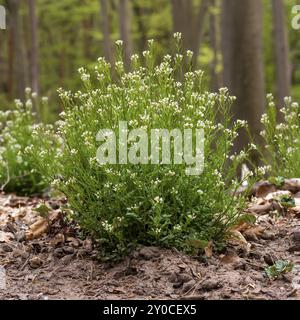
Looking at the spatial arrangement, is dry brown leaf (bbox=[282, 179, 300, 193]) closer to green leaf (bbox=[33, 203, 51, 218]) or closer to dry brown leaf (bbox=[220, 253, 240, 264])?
dry brown leaf (bbox=[220, 253, 240, 264])

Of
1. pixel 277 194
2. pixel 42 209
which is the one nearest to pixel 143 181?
pixel 42 209

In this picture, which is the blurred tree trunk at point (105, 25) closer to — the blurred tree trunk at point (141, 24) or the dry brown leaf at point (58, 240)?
the blurred tree trunk at point (141, 24)

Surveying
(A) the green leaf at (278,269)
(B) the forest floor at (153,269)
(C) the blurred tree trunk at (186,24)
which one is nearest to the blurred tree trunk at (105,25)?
(C) the blurred tree trunk at (186,24)

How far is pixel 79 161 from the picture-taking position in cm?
415

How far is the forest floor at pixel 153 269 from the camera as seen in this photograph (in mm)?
3742

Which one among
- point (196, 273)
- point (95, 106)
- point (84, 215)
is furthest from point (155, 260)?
point (95, 106)

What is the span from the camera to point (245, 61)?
8.48m

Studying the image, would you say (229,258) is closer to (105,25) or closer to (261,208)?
(261,208)

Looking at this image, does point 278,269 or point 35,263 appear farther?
point 35,263

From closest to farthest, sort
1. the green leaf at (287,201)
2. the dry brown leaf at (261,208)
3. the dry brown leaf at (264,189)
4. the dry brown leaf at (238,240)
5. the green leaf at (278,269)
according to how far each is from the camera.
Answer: the green leaf at (278,269)
the dry brown leaf at (238,240)
the green leaf at (287,201)
the dry brown leaf at (261,208)
the dry brown leaf at (264,189)

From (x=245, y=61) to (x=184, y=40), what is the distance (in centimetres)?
590

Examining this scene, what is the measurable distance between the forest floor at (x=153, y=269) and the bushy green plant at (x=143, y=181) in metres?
0.13

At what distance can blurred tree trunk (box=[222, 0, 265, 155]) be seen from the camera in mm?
8430

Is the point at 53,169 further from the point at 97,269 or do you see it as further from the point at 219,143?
the point at 219,143
